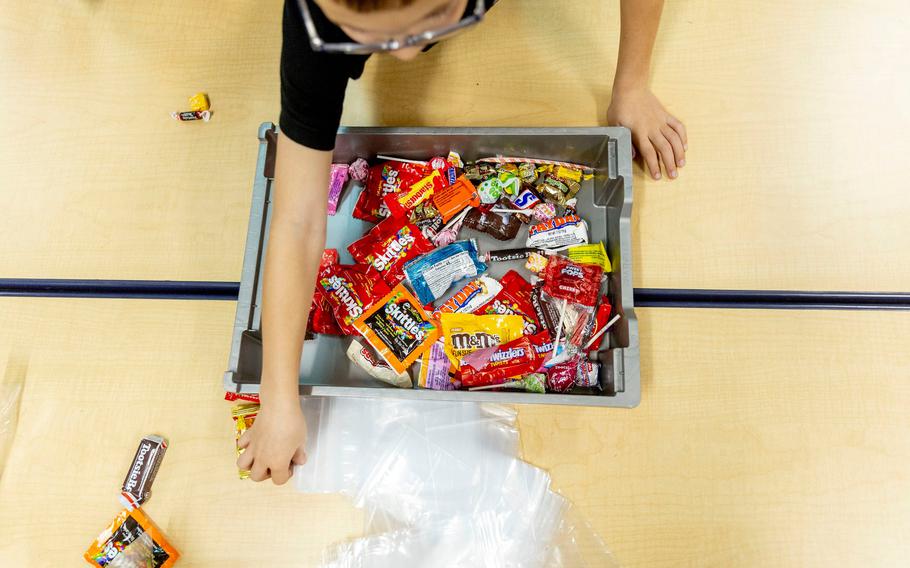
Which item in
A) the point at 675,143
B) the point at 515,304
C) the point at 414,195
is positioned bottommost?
the point at 515,304

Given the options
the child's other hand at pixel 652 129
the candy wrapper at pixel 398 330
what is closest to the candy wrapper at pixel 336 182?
the candy wrapper at pixel 398 330

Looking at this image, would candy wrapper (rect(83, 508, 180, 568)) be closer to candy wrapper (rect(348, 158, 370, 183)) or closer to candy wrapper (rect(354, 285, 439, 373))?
candy wrapper (rect(354, 285, 439, 373))

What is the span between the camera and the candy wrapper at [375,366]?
99cm

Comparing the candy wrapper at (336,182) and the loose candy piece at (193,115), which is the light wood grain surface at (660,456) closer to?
Result: the candy wrapper at (336,182)

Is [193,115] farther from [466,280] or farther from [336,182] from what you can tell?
[466,280]

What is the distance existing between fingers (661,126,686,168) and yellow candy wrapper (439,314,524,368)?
0.43 m

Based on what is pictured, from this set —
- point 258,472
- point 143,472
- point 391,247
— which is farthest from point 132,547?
point 391,247

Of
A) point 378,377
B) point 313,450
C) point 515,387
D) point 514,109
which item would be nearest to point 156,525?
point 313,450

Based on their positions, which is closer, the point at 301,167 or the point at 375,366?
the point at 301,167

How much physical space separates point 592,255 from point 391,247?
1.23 feet

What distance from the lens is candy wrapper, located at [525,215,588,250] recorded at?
102 centimetres

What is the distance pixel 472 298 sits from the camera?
3.35ft

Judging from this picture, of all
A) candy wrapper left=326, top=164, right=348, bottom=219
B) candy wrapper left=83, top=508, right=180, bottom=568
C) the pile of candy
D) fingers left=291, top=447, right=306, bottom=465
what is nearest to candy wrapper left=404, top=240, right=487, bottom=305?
the pile of candy

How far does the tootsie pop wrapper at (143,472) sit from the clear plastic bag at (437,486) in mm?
255
